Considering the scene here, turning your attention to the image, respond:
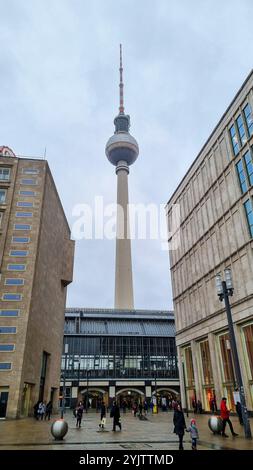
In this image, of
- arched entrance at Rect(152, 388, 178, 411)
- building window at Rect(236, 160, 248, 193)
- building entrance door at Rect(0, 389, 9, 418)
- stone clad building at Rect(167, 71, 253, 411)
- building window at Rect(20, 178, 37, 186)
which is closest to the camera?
building entrance door at Rect(0, 389, 9, 418)

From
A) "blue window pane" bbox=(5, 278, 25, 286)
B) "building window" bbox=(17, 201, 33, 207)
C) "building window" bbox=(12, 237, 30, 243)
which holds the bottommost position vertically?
"blue window pane" bbox=(5, 278, 25, 286)

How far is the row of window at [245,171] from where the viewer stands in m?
34.5

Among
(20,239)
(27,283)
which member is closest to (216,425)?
(27,283)

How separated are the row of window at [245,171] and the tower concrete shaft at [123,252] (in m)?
77.7

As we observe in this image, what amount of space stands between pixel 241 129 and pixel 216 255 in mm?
14083

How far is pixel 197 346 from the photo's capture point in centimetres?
4453

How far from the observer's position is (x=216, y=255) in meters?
40.1

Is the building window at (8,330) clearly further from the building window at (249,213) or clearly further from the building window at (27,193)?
the building window at (249,213)

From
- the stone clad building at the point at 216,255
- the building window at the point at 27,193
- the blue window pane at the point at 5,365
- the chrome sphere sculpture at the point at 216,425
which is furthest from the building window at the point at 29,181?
the chrome sphere sculpture at the point at 216,425

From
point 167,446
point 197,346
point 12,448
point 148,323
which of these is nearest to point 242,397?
point 167,446

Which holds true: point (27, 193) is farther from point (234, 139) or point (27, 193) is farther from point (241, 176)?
point (241, 176)

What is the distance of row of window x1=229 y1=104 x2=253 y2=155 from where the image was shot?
35094 mm

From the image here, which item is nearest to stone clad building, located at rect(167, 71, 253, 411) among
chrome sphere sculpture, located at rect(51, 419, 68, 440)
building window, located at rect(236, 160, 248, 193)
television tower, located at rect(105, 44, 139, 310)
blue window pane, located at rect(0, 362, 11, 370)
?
building window, located at rect(236, 160, 248, 193)

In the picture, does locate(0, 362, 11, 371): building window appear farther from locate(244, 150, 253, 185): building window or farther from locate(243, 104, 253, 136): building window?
locate(243, 104, 253, 136): building window
